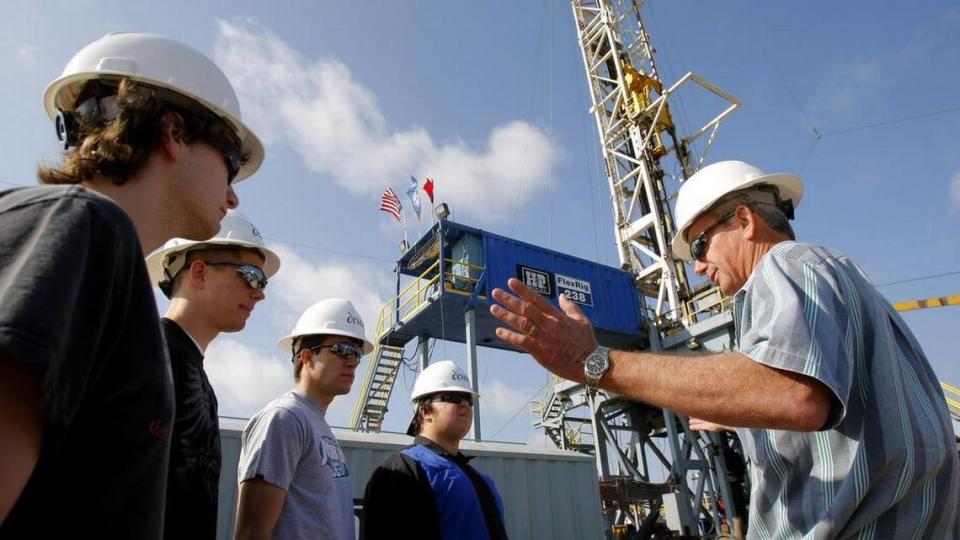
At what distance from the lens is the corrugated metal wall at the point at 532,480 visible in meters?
6.18

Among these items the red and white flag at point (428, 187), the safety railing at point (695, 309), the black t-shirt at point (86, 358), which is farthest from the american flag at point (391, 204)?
the black t-shirt at point (86, 358)

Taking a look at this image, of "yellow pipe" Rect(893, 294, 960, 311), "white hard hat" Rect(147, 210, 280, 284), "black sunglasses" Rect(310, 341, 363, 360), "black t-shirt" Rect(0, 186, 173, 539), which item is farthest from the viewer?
"yellow pipe" Rect(893, 294, 960, 311)

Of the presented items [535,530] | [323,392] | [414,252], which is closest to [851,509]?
[323,392]

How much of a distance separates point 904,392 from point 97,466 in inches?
76.0

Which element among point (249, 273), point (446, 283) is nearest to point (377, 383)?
point (446, 283)

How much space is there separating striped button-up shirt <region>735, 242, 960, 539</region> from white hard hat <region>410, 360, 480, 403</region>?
2.94 meters

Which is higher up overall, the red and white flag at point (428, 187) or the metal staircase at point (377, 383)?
the red and white flag at point (428, 187)

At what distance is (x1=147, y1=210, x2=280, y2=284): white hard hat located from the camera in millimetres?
2580

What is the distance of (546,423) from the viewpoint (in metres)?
19.2

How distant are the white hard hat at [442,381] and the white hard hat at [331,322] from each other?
0.65m

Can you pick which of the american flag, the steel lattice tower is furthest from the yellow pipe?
the american flag

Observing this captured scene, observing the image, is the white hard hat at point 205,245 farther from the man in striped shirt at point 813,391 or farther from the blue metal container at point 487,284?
the blue metal container at point 487,284

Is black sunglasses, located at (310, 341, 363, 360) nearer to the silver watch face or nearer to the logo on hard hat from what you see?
the logo on hard hat

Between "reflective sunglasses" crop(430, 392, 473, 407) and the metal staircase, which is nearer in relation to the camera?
"reflective sunglasses" crop(430, 392, 473, 407)
